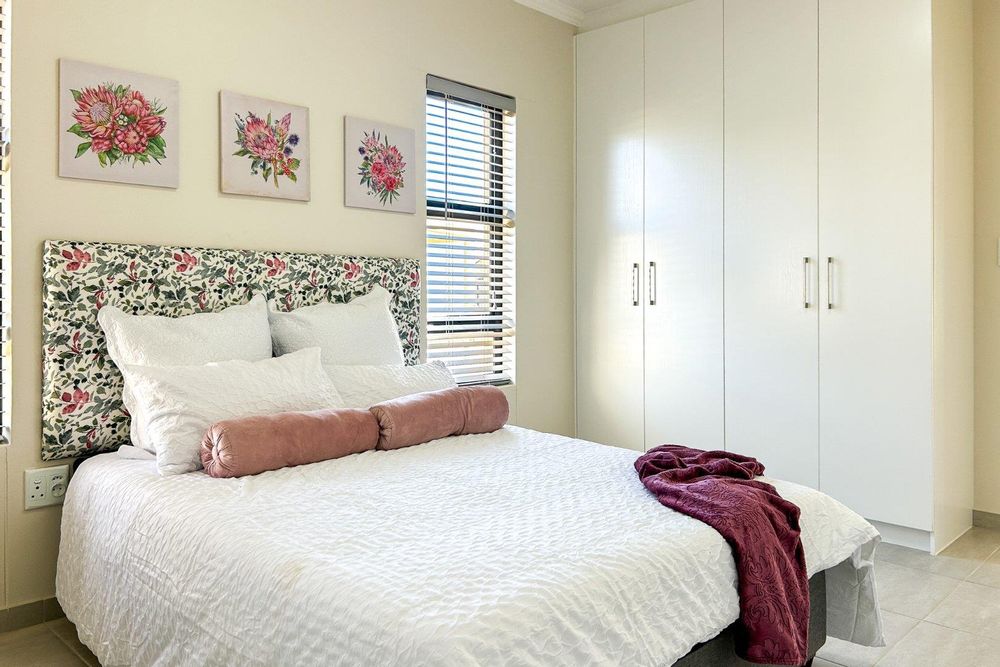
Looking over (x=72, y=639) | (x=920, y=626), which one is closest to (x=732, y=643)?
(x=920, y=626)

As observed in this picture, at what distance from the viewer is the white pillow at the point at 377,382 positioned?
2.68 m

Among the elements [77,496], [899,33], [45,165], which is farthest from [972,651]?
[45,165]

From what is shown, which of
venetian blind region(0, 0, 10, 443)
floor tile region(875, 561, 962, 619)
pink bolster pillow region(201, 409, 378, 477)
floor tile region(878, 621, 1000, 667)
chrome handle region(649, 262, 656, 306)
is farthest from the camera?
chrome handle region(649, 262, 656, 306)

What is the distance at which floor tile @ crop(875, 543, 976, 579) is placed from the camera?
2.92 m

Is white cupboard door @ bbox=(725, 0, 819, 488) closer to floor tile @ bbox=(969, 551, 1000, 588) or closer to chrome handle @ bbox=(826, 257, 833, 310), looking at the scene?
chrome handle @ bbox=(826, 257, 833, 310)

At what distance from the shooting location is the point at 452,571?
55.6 inches

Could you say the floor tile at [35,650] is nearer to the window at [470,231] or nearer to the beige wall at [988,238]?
the window at [470,231]

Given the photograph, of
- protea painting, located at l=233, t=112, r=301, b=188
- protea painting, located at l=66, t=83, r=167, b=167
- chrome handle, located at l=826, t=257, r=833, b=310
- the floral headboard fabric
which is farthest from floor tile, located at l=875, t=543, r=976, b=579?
protea painting, located at l=66, t=83, r=167, b=167

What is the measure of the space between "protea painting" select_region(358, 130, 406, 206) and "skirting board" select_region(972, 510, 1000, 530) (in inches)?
117

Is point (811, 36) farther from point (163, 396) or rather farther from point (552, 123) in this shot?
point (163, 396)

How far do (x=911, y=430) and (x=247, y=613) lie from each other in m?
2.66

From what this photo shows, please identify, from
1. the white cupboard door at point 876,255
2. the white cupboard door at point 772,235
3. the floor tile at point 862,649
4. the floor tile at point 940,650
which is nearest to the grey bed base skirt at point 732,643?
the floor tile at point 862,649

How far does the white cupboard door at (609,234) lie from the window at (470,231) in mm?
466

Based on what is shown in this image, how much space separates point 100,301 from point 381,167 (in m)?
1.30
